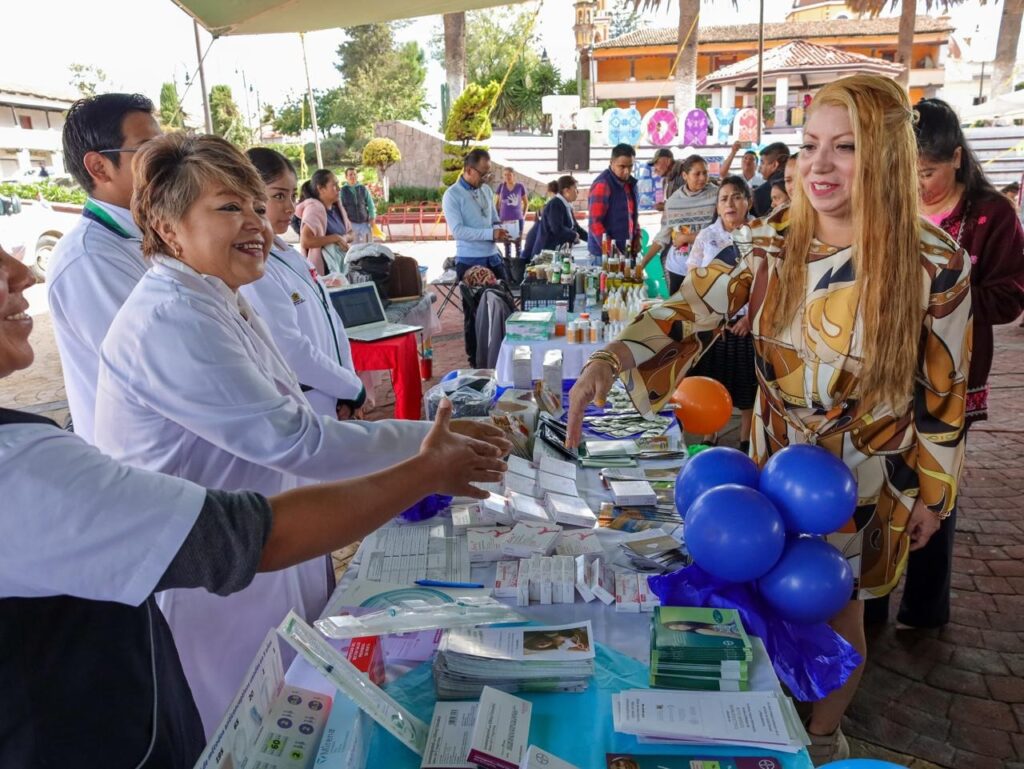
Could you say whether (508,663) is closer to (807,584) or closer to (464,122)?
(807,584)

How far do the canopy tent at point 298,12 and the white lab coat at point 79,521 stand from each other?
4.25 m

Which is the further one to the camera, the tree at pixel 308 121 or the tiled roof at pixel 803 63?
the tree at pixel 308 121

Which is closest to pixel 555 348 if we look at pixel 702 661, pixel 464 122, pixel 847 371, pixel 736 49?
pixel 847 371

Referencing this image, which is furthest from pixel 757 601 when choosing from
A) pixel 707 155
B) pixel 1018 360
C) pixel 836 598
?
pixel 707 155

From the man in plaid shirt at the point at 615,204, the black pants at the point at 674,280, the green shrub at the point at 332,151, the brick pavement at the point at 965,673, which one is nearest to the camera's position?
the brick pavement at the point at 965,673

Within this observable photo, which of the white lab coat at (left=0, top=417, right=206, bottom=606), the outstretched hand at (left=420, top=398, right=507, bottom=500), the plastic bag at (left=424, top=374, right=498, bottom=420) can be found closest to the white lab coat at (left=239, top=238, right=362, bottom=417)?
the plastic bag at (left=424, top=374, right=498, bottom=420)

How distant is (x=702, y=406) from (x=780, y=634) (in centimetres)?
113

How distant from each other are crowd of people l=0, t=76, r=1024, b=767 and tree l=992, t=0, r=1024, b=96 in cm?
2683

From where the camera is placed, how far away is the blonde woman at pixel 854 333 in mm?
1706

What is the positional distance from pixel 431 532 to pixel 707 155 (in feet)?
67.8

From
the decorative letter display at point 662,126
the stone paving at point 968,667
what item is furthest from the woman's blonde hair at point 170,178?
the decorative letter display at point 662,126

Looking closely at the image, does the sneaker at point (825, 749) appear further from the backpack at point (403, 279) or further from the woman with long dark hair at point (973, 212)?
the backpack at point (403, 279)

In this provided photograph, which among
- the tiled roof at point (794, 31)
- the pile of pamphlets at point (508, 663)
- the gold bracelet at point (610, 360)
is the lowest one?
the pile of pamphlets at point (508, 663)

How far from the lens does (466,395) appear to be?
2.61 meters
